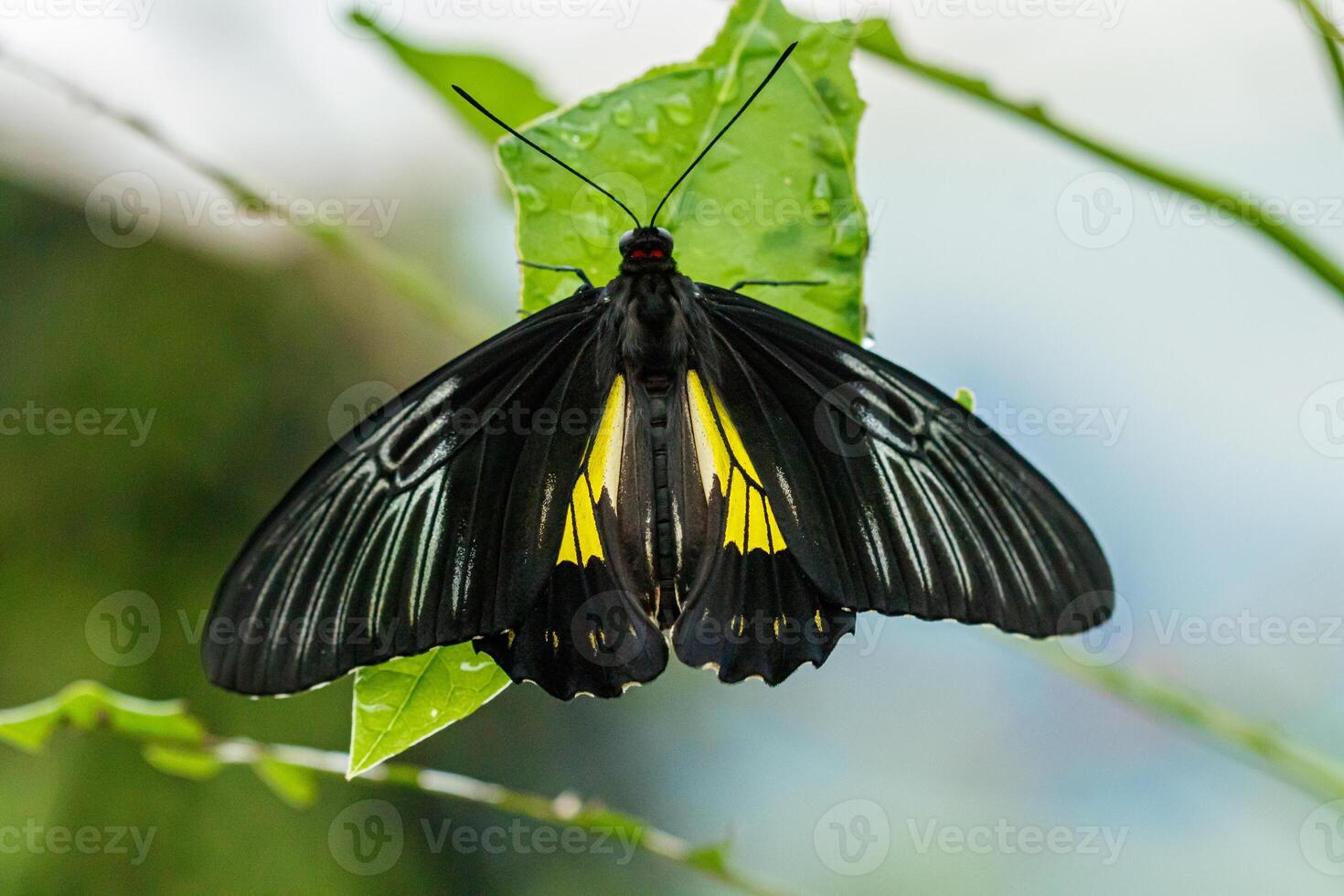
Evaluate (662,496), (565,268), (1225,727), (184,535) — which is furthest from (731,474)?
(184,535)

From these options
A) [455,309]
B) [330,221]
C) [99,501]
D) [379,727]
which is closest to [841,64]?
[455,309]

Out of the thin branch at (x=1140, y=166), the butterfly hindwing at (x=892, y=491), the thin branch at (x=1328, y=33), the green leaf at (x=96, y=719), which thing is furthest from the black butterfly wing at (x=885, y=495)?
the green leaf at (x=96, y=719)

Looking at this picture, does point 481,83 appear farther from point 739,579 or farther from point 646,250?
point 739,579

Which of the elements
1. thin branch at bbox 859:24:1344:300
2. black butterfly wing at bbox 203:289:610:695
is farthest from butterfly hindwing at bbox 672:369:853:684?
thin branch at bbox 859:24:1344:300

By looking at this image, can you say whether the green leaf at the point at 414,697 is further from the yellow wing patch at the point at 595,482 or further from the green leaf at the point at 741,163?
the green leaf at the point at 741,163

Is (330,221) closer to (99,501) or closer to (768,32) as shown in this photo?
(768,32)
